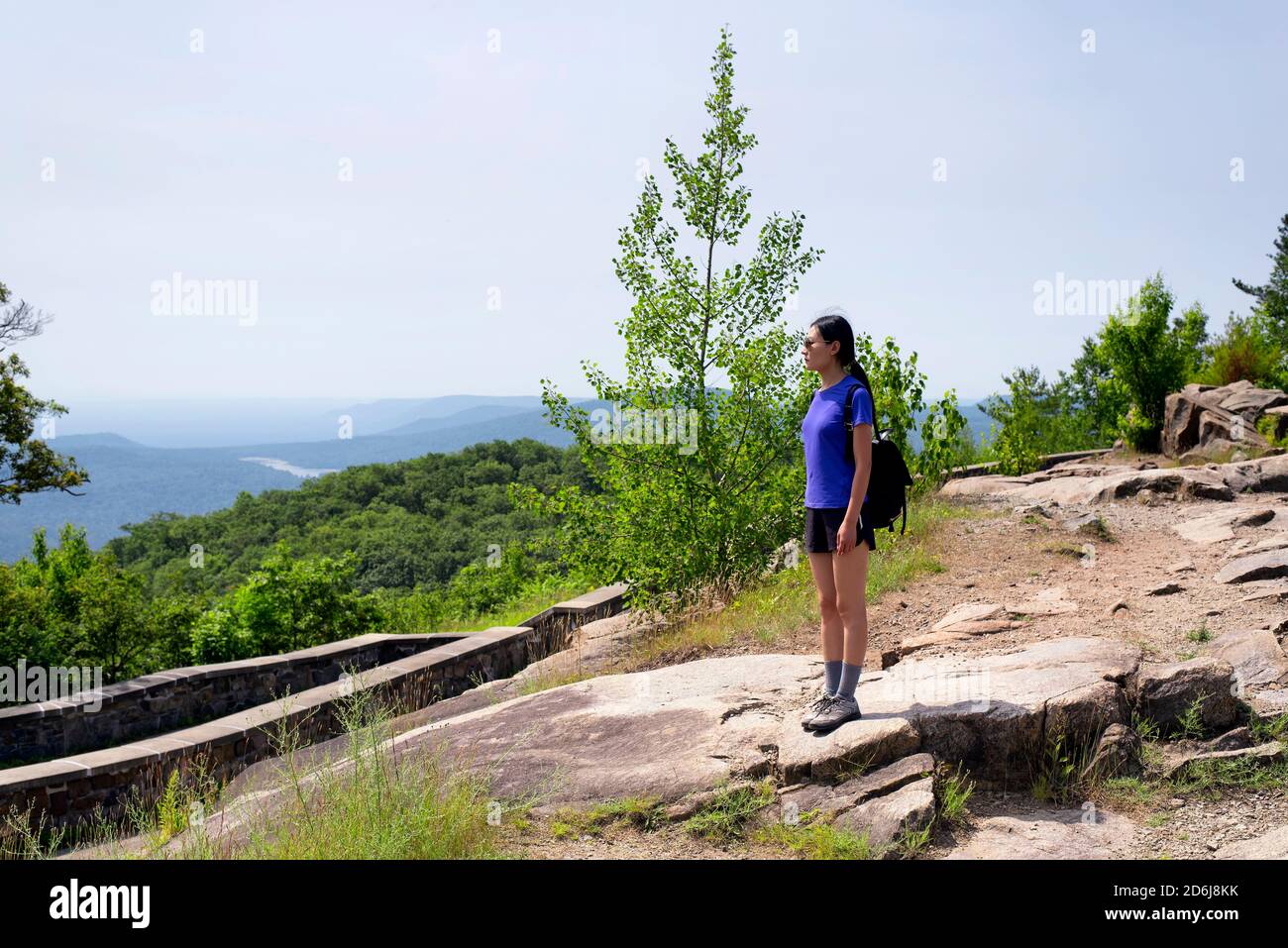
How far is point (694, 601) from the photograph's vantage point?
947cm

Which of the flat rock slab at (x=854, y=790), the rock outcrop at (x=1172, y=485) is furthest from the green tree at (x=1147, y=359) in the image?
the flat rock slab at (x=854, y=790)

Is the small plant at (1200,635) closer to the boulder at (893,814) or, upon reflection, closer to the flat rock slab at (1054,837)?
the flat rock slab at (1054,837)

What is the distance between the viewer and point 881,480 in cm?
455

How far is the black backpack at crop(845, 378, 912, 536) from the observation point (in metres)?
4.53

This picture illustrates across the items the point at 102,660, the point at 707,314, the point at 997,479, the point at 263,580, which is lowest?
the point at 102,660

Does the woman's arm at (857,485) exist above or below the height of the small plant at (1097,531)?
above

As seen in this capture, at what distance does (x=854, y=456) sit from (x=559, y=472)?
3887cm

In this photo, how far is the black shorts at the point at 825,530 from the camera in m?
4.54

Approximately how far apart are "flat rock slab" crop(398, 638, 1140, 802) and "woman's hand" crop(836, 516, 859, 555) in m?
0.87

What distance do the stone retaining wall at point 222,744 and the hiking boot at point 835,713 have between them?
10.7 feet

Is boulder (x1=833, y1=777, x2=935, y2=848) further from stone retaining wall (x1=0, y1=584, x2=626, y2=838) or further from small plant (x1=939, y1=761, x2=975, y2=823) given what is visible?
stone retaining wall (x1=0, y1=584, x2=626, y2=838)
